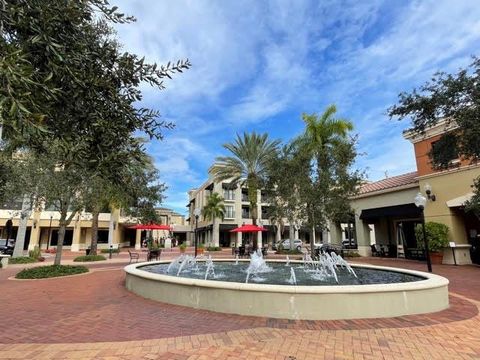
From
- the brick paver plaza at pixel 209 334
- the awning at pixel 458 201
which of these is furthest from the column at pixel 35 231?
the awning at pixel 458 201

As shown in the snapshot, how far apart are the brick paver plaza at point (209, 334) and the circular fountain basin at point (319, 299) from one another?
20 cm

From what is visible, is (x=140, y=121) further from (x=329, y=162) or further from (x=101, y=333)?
(x=329, y=162)

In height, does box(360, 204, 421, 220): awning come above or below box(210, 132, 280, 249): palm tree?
below

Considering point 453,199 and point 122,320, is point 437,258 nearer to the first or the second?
point 453,199

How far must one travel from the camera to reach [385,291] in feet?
21.7

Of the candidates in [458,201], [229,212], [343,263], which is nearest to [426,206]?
[458,201]

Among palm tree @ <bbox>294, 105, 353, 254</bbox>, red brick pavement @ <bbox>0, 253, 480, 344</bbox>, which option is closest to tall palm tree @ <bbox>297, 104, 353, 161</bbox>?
palm tree @ <bbox>294, 105, 353, 254</bbox>

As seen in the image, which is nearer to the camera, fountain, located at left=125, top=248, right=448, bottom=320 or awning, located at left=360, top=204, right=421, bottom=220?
fountain, located at left=125, top=248, right=448, bottom=320

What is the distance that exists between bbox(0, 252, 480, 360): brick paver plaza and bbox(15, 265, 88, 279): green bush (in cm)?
576

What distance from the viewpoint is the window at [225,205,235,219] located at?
178ft

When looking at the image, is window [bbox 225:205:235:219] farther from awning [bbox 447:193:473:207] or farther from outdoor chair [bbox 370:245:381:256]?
awning [bbox 447:193:473:207]

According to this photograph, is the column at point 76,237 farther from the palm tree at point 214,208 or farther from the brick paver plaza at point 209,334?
the brick paver plaza at point 209,334

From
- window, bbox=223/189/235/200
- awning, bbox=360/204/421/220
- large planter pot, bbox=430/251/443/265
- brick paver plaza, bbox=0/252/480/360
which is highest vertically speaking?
window, bbox=223/189/235/200

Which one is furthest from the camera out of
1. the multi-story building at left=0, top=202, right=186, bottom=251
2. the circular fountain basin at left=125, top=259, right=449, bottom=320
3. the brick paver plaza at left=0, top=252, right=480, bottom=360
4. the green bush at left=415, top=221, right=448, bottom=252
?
the multi-story building at left=0, top=202, right=186, bottom=251
